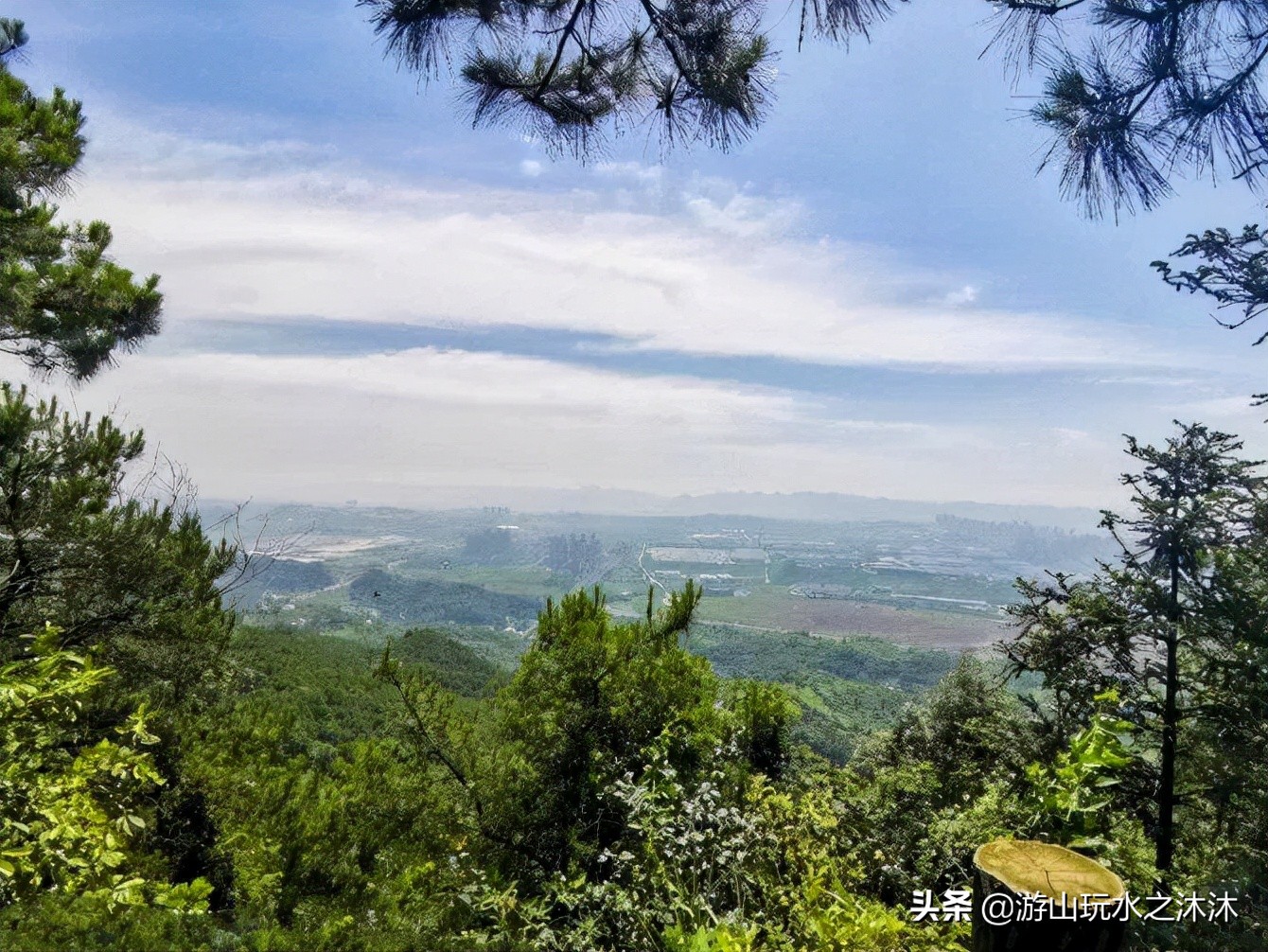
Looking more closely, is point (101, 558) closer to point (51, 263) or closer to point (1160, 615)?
point (51, 263)

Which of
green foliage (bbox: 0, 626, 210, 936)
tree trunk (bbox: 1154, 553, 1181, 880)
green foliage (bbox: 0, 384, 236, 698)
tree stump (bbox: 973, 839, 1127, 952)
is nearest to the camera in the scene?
tree stump (bbox: 973, 839, 1127, 952)

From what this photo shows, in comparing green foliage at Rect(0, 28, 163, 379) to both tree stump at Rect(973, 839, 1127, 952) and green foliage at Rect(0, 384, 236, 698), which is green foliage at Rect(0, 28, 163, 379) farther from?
tree stump at Rect(973, 839, 1127, 952)

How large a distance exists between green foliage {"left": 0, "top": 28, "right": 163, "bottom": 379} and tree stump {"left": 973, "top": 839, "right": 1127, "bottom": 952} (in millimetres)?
7673

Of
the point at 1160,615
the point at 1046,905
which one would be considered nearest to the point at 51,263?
the point at 1046,905

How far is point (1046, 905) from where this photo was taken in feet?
5.97

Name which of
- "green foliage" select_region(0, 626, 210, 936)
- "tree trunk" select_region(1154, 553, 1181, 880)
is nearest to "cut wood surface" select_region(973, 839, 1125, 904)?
"green foliage" select_region(0, 626, 210, 936)

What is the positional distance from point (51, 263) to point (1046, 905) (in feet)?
28.2

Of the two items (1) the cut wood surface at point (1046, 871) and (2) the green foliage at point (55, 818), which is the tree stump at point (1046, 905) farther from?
(2) the green foliage at point (55, 818)

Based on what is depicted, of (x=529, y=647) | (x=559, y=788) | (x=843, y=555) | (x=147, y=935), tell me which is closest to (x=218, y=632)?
(x=529, y=647)

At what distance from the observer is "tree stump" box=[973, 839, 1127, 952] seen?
5.88ft

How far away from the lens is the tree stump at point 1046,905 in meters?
1.79

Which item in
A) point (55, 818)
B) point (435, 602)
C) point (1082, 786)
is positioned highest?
point (1082, 786)

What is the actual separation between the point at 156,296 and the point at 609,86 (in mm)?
5948

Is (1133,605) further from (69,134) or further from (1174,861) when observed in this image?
(69,134)
